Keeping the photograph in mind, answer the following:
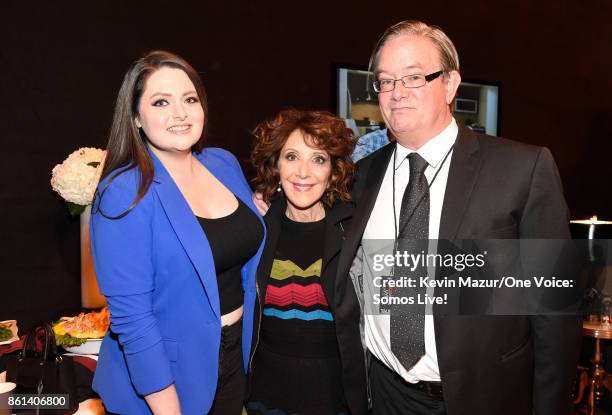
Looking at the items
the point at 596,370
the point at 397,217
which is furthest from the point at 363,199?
the point at 596,370

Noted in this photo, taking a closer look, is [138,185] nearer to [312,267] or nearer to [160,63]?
[160,63]

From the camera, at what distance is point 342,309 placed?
6.90 feet

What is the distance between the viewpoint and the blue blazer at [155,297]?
64.6 inches

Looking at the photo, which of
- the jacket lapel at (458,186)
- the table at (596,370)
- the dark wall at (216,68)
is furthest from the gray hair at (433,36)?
the table at (596,370)

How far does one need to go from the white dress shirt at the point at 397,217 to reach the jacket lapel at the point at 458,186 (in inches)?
1.9

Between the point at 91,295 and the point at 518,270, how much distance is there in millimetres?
2257

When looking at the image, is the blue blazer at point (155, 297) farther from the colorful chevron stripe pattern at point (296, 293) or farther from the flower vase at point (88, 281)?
the flower vase at point (88, 281)

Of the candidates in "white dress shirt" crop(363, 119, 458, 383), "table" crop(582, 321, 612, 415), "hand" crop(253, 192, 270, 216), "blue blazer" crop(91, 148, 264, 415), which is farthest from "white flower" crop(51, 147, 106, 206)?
"table" crop(582, 321, 612, 415)

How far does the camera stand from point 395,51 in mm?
1991

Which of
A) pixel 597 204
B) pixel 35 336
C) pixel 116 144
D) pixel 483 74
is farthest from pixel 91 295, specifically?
pixel 597 204

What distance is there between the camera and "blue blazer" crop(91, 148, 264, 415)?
5.38 ft

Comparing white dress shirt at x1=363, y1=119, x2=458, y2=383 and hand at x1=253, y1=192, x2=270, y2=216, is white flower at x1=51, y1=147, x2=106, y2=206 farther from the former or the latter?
white dress shirt at x1=363, y1=119, x2=458, y2=383

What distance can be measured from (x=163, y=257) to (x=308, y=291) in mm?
683

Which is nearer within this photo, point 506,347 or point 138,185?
point 138,185
